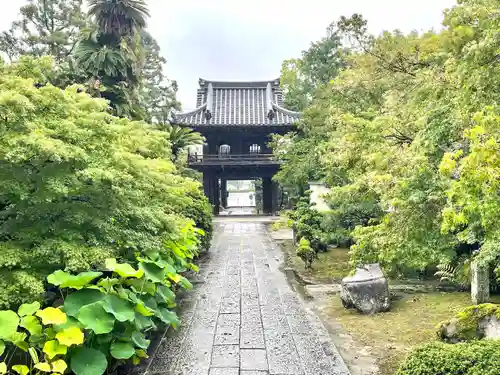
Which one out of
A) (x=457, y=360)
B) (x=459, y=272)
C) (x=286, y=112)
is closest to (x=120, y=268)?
(x=457, y=360)

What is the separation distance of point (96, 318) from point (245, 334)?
2384mm

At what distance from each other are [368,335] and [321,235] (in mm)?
5427

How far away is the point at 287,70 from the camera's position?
31984 mm

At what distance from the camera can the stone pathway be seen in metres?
4.47

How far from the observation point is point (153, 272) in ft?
15.2

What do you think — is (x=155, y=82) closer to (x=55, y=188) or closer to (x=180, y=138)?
(x=180, y=138)

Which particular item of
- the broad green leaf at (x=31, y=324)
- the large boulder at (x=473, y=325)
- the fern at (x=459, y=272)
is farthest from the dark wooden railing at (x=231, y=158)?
the broad green leaf at (x=31, y=324)

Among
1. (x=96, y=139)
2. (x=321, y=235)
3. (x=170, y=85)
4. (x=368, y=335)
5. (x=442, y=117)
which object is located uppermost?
(x=170, y=85)

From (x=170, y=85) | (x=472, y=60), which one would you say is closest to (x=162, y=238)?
(x=472, y=60)

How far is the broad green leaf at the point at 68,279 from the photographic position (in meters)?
3.61

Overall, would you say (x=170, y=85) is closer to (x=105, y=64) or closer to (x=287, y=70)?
(x=287, y=70)

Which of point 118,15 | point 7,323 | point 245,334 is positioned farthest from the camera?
point 118,15

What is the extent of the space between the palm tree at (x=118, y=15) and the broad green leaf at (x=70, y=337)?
11843 mm

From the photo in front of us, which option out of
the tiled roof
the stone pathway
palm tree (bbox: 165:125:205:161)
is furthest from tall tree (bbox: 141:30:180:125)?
the stone pathway
